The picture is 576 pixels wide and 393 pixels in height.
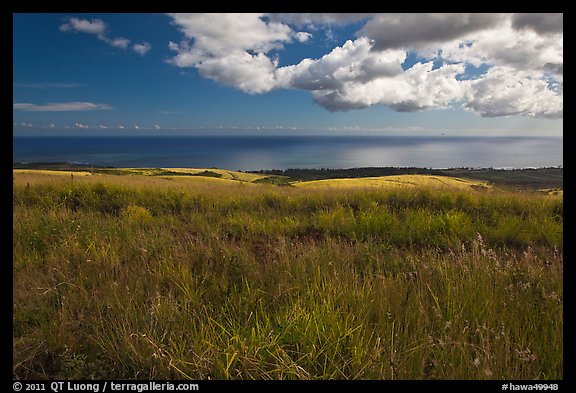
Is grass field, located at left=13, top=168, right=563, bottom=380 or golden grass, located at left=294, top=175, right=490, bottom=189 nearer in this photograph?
grass field, located at left=13, top=168, right=563, bottom=380

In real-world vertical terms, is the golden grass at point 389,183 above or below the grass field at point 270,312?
above

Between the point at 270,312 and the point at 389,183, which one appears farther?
the point at 389,183

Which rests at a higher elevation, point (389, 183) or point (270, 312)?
point (389, 183)

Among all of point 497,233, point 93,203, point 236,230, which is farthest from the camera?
point 93,203

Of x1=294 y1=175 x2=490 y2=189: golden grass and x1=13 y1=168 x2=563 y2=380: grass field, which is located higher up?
x1=294 y1=175 x2=490 y2=189: golden grass

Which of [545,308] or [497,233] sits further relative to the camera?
[497,233]

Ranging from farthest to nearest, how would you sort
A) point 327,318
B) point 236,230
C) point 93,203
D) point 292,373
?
point 93,203
point 236,230
point 327,318
point 292,373

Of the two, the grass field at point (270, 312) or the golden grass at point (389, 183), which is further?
the golden grass at point (389, 183)

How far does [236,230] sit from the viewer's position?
616 cm

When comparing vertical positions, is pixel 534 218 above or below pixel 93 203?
below
